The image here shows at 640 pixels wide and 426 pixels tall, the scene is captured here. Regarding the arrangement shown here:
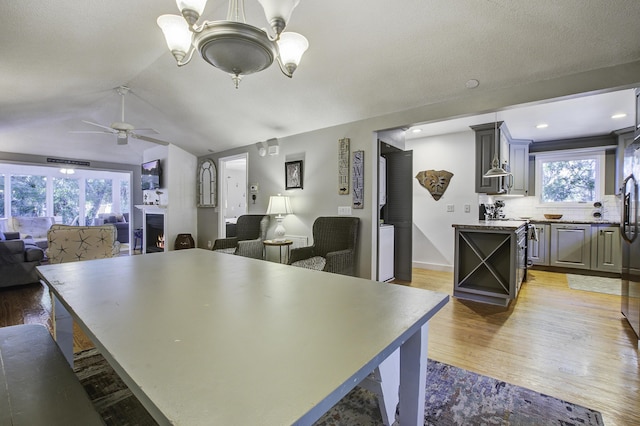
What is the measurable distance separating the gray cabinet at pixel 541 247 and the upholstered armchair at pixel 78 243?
6664 mm

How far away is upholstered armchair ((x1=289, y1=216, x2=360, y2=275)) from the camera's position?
3301mm

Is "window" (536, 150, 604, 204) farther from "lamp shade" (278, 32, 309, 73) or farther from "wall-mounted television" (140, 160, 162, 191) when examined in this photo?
"wall-mounted television" (140, 160, 162, 191)

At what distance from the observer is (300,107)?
3570mm

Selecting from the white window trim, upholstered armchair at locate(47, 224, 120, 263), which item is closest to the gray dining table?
upholstered armchair at locate(47, 224, 120, 263)

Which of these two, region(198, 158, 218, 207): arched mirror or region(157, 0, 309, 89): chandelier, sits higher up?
region(157, 0, 309, 89): chandelier

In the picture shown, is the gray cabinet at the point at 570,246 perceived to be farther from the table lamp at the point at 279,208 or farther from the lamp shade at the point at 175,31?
the lamp shade at the point at 175,31

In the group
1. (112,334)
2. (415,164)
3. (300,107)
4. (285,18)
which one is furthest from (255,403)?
(415,164)

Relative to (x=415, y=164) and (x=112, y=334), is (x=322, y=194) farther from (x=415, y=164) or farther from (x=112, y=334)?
(x=112, y=334)

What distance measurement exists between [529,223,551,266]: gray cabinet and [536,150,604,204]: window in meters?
0.75

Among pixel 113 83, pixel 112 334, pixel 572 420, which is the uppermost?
pixel 113 83

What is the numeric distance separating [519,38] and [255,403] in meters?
2.81

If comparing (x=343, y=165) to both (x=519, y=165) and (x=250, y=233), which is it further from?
(x=519, y=165)

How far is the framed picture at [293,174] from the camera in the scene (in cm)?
426

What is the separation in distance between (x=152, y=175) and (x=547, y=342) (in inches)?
269
